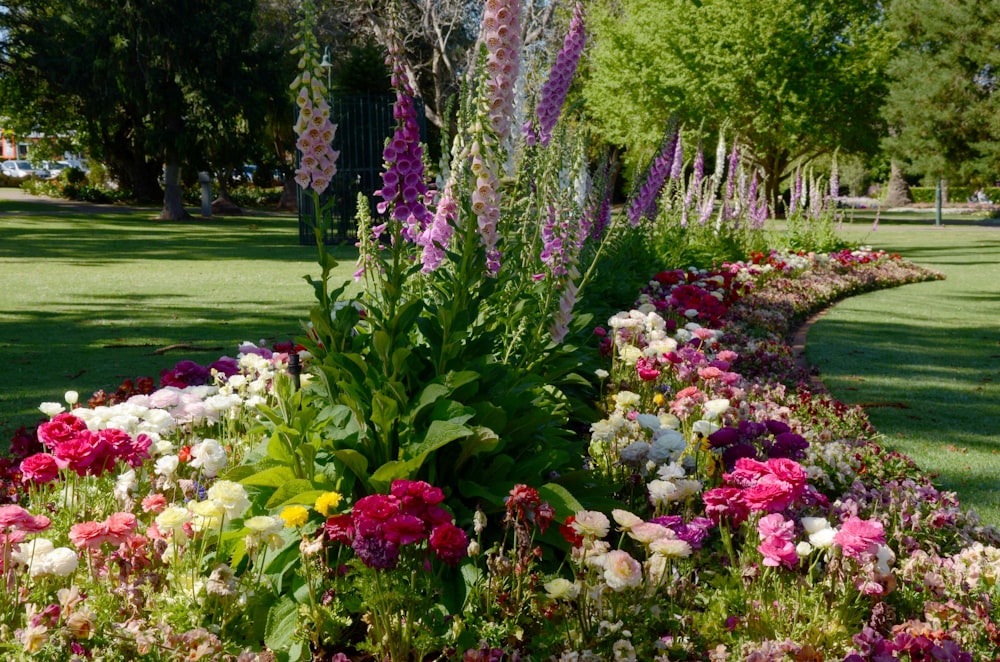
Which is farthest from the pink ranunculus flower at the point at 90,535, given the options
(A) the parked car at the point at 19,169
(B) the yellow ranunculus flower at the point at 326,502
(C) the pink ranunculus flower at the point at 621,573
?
(A) the parked car at the point at 19,169

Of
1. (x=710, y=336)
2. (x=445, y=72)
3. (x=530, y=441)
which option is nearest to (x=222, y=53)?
(x=445, y=72)

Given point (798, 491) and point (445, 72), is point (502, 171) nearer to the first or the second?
point (798, 491)

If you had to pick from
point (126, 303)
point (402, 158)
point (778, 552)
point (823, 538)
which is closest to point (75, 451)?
point (402, 158)

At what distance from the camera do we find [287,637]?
7.64ft

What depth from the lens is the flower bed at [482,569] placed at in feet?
7.34

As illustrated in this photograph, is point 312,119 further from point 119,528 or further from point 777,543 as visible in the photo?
point 777,543

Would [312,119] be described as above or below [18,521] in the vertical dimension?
above

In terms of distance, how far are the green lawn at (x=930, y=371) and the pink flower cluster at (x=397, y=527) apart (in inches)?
117

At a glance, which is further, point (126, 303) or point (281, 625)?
point (126, 303)

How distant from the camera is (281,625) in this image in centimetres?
237

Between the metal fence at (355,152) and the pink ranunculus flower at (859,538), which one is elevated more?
the metal fence at (355,152)

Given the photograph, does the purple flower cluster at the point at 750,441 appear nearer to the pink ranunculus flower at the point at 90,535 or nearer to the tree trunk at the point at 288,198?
the pink ranunculus flower at the point at 90,535

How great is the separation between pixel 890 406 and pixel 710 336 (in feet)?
5.38

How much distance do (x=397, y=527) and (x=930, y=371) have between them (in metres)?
6.57
